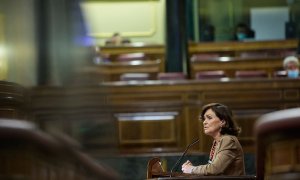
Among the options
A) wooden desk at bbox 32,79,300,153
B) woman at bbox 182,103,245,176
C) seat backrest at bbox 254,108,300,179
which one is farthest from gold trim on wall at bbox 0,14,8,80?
wooden desk at bbox 32,79,300,153

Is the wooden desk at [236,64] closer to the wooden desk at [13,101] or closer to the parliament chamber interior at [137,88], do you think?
the parliament chamber interior at [137,88]

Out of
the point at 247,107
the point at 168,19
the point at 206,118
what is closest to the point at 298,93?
the point at 247,107

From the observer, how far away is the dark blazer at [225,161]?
3.11 m

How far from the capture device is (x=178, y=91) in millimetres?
6148

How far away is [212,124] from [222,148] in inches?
7.6

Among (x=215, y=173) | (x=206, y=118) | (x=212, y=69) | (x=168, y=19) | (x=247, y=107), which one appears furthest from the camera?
(x=168, y=19)

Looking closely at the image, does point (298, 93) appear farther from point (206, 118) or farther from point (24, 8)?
point (24, 8)

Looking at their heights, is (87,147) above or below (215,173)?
above

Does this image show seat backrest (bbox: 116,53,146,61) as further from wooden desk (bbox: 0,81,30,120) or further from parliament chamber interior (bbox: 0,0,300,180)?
wooden desk (bbox: 0,81,30,120)

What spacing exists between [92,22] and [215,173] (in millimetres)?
2337

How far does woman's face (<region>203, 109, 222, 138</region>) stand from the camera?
3.31 meters

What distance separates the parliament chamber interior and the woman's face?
0.16 metres

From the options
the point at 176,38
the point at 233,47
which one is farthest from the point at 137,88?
the point at 233,47

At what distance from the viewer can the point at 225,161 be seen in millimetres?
3113
